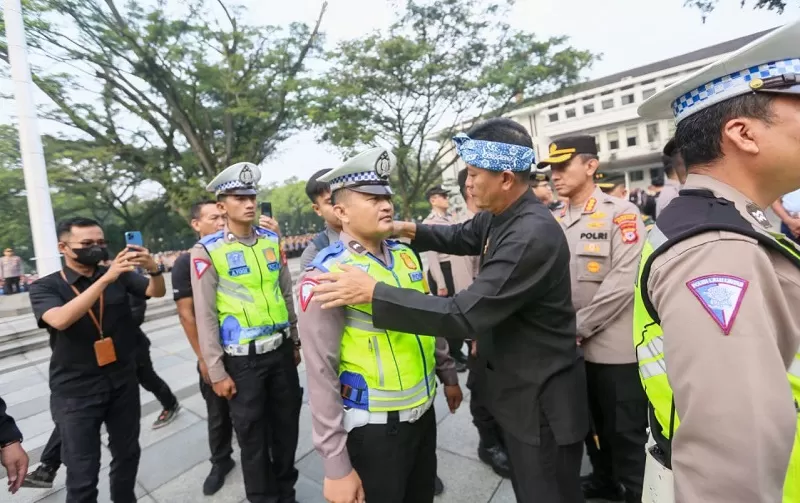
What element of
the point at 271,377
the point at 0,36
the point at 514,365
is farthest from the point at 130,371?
the point at 0,36

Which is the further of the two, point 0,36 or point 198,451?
point 0,36

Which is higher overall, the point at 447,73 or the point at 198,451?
the point at 447,73

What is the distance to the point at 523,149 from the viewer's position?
1724mm

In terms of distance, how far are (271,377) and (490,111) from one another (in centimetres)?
1316

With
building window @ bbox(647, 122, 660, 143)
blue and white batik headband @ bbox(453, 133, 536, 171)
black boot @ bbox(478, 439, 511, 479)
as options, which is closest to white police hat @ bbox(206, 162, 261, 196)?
blue and white batik headband @ bbox(453, 133, 536, 171)

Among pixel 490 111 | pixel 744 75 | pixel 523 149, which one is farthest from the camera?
pixel 490 111

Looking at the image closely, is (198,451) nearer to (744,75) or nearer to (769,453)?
(769,453)

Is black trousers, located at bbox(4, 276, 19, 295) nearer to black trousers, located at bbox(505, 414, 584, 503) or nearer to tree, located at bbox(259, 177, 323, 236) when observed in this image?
tree, located at bbox(259, 177, 323, 236)

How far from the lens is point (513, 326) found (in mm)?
1667

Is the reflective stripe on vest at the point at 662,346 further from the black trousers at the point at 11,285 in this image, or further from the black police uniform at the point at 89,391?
the black trousers at the point at 11,285

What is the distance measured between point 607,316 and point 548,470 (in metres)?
0.96

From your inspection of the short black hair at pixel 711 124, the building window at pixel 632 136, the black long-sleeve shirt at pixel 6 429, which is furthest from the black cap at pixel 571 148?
the building window at pixel 632 136

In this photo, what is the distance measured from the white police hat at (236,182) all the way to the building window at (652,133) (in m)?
39.4

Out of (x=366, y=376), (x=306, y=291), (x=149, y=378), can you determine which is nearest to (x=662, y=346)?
(x=366, y=376)
